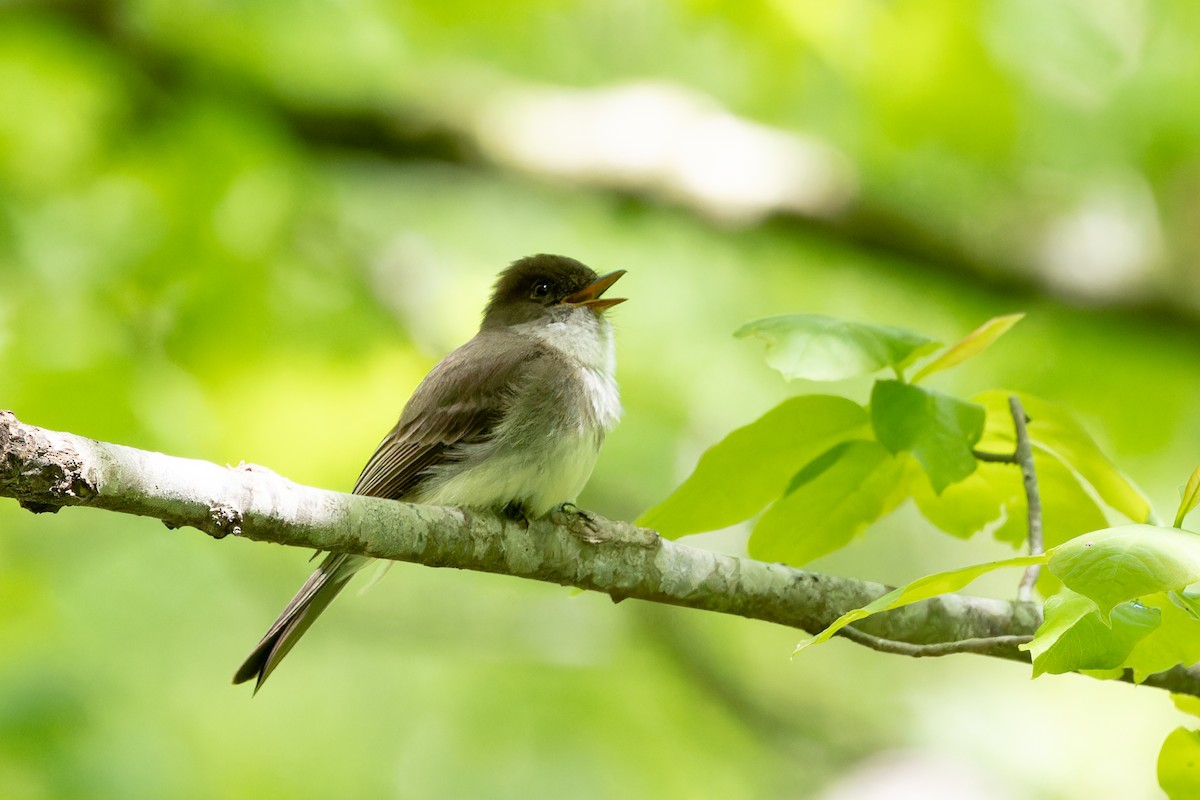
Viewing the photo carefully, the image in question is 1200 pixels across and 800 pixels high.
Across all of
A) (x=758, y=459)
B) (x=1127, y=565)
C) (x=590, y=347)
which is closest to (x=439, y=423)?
(x=590, y=347)

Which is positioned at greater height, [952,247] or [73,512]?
[952,247]

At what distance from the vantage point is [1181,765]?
8.02 ft

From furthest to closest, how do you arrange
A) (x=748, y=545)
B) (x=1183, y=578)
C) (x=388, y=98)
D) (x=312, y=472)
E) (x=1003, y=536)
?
1. (x=388, y=98)
2. (x=312, y=472)
3. (x=1003, y=536)
4. (x=748, y=545)
5. (x=1183, y=578)

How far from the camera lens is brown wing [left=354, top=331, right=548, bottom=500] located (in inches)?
170

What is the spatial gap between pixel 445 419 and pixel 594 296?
45.2 inches

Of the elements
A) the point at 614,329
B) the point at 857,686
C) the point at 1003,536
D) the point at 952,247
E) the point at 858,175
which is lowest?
the point at 1003,536

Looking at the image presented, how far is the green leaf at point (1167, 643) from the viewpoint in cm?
212

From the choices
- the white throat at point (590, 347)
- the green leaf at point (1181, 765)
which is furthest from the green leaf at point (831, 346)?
the white throat at point (590, 347)

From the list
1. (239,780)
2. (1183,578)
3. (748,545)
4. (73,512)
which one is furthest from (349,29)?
(1183,578)

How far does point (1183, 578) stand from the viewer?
1759mm

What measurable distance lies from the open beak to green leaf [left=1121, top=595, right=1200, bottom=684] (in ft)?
10.1

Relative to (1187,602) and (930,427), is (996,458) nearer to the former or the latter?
(930,427)

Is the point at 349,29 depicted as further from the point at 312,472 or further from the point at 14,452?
the point at 14,452

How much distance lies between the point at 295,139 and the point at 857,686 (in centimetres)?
626
